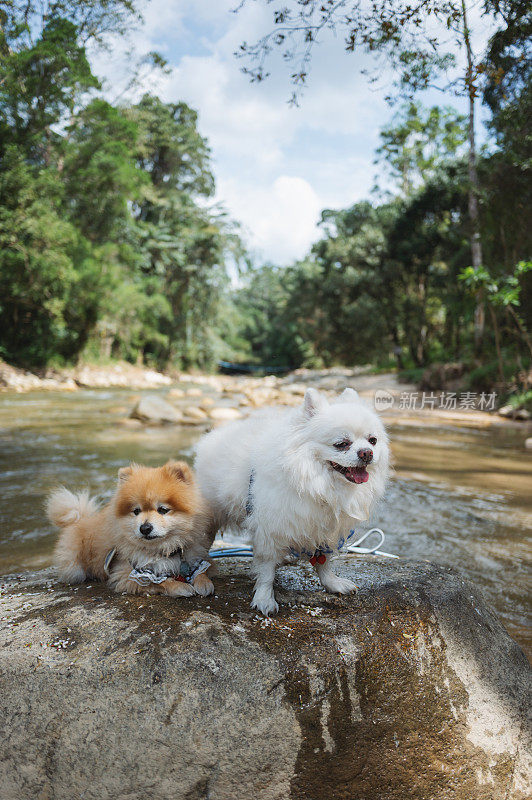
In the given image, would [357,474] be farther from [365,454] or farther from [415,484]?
[415,484]

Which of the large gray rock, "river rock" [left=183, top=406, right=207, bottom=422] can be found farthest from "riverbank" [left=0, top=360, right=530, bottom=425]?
the large gray rock

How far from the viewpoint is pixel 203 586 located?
2.48 m

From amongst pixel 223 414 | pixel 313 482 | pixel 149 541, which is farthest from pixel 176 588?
pixel 223 414

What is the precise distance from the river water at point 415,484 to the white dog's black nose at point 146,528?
123 centimetres

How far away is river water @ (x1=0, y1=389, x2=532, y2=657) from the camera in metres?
4.45

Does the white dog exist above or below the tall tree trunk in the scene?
below

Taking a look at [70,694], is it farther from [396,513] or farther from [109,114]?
[109,114]

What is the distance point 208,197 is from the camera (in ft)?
123

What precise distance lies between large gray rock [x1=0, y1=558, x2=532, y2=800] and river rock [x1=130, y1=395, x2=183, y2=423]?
10.8 m

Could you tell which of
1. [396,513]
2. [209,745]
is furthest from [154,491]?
[396,513]

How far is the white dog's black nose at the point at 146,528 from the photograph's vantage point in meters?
2.33

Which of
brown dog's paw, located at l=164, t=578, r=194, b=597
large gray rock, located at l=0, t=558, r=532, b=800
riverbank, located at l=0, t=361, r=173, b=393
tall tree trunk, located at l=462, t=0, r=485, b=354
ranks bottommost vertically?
riverbank, located at l=0, t=361, r=173, b=393

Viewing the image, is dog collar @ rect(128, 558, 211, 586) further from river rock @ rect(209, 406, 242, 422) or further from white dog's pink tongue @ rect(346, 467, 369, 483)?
river rock @ rect(209, 406, 242, 422)

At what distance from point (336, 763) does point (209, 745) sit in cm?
51
